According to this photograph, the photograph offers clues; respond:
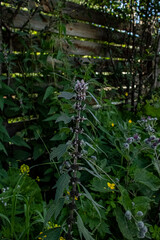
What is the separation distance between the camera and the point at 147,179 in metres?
1.46

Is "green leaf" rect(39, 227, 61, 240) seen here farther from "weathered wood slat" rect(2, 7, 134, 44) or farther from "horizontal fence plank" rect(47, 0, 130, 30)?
"horizontal fence plank" rect(47, 0, 130, 30)

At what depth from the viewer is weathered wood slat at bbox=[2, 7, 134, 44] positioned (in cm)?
212

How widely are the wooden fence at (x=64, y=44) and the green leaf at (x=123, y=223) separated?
109 cm

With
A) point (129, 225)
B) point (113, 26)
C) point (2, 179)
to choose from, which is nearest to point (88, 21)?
point (113, 26)

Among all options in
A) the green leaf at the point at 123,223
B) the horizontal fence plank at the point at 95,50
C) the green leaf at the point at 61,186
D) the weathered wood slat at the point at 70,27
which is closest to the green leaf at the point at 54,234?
the green leaf at the point at 61,186

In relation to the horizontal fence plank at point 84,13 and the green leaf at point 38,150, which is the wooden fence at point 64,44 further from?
the green leaf at point 38,150

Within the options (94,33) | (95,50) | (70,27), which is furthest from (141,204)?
(94,33)

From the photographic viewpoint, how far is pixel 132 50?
3.34 meters

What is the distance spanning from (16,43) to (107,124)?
1.22m

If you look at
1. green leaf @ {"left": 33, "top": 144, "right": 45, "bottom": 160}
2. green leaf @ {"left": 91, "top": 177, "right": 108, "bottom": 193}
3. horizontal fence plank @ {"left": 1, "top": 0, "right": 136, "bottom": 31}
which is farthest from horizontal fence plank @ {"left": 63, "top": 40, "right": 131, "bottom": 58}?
green leaf @ {"left": 91, "top": 177, "right": 108, "bottom": 193}

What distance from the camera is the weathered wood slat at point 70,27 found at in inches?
83.4

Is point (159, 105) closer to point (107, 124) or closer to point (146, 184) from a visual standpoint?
point (107, 124)

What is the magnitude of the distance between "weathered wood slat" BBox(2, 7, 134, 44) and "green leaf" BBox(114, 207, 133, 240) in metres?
1.76

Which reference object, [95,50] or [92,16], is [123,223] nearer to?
[95,50]
